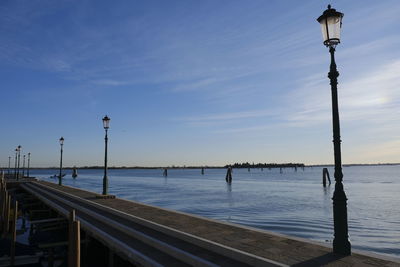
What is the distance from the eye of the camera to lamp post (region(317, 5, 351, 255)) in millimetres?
8164

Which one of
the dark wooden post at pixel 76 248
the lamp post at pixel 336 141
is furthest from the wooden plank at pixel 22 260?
the lamp post at pixel 336 141

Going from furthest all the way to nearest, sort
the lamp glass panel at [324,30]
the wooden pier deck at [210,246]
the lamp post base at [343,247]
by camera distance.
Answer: the lamp glass panel at [324,30], the lamp post base at [343,247], the wooden pier deck at [210,246]

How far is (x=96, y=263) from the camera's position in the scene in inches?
526

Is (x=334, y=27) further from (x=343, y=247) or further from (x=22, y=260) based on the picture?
(x=22, y=260)

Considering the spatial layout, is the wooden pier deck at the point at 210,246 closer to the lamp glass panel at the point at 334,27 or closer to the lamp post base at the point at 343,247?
the lamp post base at the point at 343,247

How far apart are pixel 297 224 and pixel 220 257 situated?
50.3 feet

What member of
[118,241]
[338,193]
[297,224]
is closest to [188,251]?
[118,241]

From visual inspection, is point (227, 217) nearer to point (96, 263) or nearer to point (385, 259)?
point (96, 263)

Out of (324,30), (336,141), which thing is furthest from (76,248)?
(324,30)

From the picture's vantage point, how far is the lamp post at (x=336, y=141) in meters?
8.16

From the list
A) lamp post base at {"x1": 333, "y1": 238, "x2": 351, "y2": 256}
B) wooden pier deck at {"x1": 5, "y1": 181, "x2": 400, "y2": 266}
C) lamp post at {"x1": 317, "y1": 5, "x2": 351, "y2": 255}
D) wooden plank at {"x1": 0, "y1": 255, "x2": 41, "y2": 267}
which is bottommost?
wooden plank at {"x1": 0, "y1": 255, "x2": 41, "y2": 267}

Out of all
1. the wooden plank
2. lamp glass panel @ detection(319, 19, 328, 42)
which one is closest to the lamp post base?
lamp glass panel @ detection(319, 19, 328, 42)

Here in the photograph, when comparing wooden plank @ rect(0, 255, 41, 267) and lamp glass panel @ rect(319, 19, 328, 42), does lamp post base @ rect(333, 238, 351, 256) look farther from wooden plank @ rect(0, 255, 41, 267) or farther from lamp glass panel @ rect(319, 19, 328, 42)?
wooden plank @ rect(0, 255, 41, 267)

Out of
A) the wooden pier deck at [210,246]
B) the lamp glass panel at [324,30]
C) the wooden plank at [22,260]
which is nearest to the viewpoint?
the wooden pier deck at [210,246]
